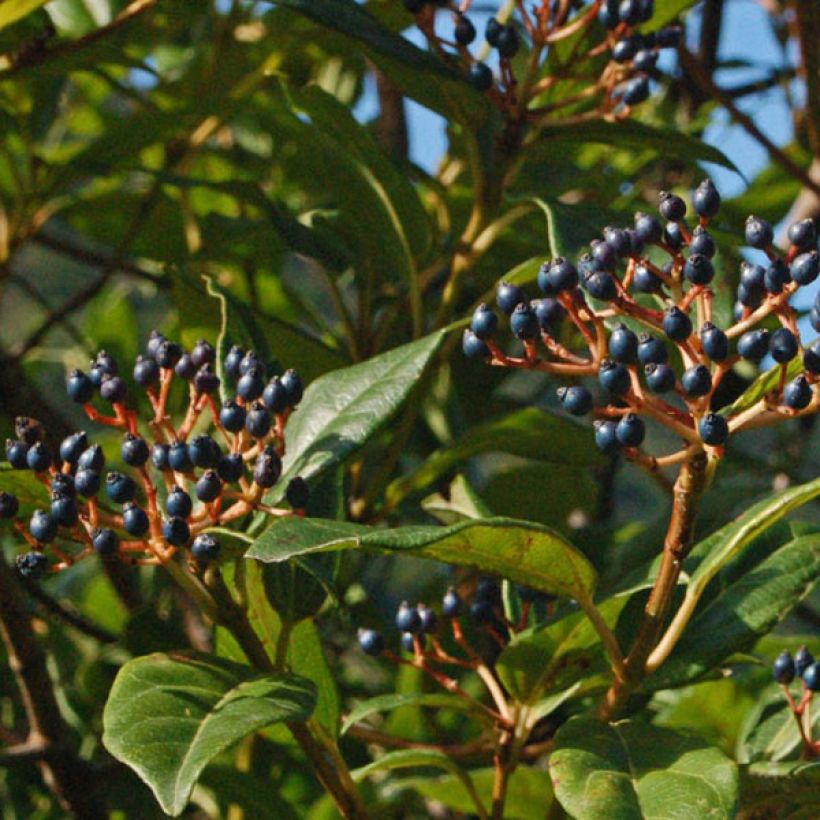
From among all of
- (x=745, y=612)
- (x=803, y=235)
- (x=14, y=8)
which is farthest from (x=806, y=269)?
(x=14, y=8)

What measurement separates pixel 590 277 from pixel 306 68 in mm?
1712

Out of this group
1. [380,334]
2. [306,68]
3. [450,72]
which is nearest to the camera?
[450,72]

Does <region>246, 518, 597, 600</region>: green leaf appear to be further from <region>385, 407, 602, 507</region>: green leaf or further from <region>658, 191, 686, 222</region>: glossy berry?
<region>385, 407, 602, 507</region>: green leaf

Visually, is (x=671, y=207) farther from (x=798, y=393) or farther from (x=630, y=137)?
(x=630, y=137)

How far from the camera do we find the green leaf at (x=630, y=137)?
1835 mm

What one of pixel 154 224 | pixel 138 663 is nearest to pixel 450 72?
pixel 138 663

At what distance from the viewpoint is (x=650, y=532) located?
199 cm

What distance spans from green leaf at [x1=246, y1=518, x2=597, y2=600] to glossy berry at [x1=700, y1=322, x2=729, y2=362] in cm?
21

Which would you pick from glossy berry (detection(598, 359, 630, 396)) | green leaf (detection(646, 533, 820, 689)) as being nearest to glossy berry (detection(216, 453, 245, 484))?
glossy berry (detection(598, 359, 630, 396))

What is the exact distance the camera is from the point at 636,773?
128 cm

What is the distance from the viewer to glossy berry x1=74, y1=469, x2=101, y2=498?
4.20 ft

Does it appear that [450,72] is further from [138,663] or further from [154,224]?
[154,224]

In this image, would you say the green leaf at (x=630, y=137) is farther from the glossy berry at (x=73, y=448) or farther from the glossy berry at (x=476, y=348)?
the glossy berry at (x=73, y=448)

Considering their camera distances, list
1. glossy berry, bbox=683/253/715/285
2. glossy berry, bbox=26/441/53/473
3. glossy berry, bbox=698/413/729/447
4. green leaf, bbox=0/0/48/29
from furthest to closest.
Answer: green leaf, bbox=0/0/48/29 → glossy berry, bbox=26/441/53/473 → glossy berry, bbox=683/253/715/285 → glossy berry, bbox=698/413/729/447
